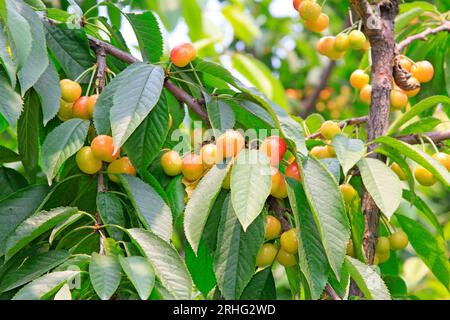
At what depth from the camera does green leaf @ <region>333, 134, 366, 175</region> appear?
43.9 inches

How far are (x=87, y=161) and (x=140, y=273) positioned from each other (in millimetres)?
272

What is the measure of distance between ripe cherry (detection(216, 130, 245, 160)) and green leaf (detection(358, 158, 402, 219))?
22 cm

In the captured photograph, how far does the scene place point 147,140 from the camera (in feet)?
3.59

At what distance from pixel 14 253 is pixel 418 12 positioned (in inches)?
42.5

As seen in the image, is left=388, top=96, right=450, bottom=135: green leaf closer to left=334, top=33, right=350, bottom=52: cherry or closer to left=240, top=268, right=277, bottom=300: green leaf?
left=334, top=33, right=350, bottom=52: cherry

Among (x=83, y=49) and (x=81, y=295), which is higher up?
(x=83, y=49)

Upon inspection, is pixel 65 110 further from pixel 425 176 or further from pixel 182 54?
pixel 425 176

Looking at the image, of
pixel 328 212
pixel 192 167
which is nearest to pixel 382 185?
pixel 328 212

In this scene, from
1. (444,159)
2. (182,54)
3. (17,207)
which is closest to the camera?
(17,207)

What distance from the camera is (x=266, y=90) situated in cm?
237

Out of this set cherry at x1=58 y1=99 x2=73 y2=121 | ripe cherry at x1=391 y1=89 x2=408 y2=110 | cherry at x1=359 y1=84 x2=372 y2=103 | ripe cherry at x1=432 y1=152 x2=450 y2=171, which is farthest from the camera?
cherry at x1=359 y1=84 x2=372 y2=103

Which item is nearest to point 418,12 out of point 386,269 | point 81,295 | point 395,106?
point 395,106

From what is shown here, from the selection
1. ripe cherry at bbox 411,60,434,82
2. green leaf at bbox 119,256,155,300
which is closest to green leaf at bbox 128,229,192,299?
green leaf at bbox 119,256,155,300

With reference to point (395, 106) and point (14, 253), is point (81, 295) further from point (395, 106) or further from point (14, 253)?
point (395, 106)
